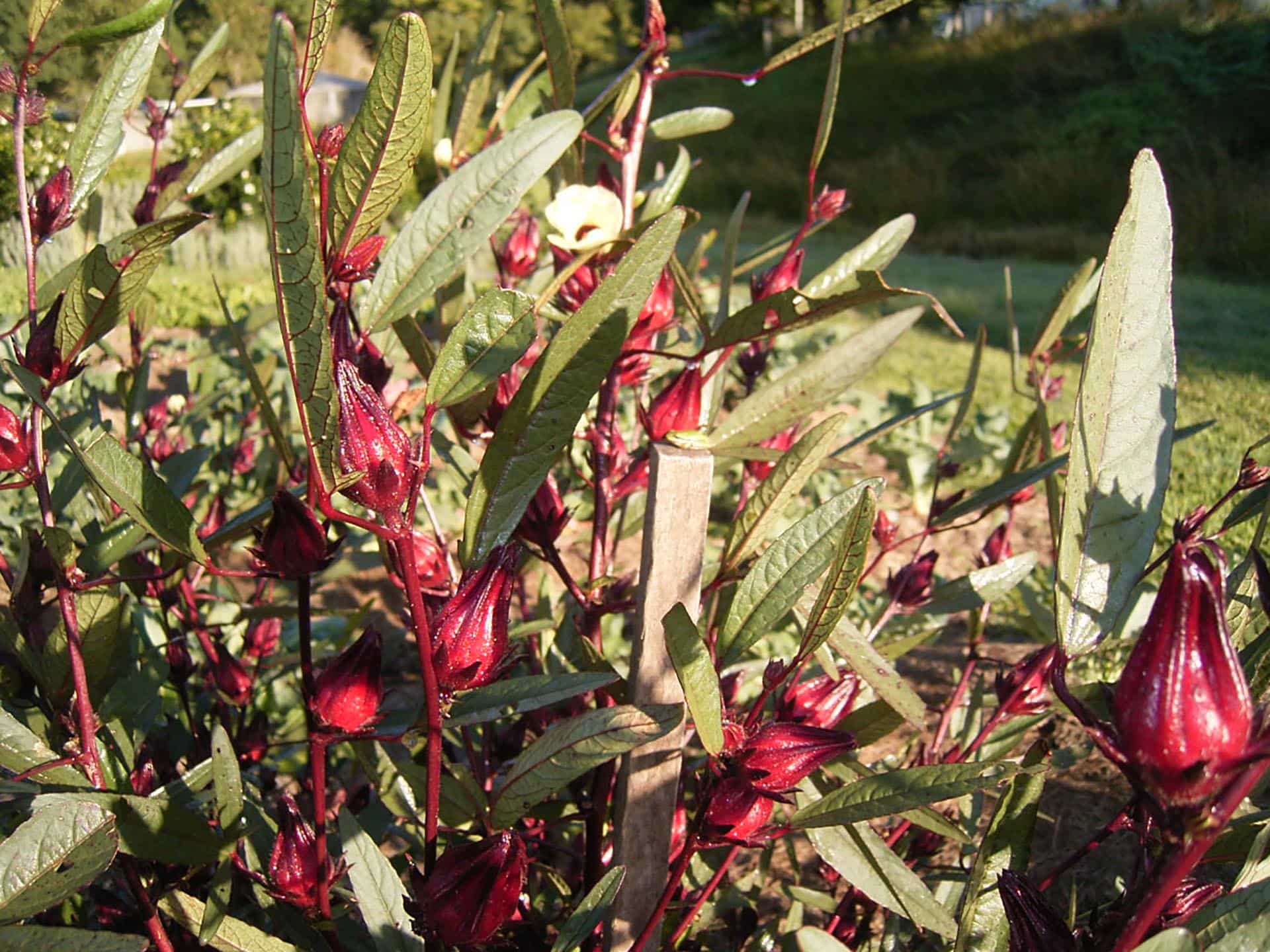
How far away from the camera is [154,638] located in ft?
3.24

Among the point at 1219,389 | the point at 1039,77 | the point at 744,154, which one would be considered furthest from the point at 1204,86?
the point at 1219,389

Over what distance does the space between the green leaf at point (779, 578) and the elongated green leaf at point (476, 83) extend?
0.45 meters

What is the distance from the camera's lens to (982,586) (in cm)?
79

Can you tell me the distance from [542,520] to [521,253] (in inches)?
14.7

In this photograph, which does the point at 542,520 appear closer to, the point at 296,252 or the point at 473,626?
the point at 473,626

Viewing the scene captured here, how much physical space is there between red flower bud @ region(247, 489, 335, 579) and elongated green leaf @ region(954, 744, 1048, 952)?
37 centimetres

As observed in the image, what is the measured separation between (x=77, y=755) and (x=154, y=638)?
44 centimetres

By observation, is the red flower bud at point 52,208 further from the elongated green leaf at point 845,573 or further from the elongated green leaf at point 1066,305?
the elongated green leaf at point 1066,305

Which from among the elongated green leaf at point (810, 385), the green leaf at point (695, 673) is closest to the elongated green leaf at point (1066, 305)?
the elongated green leaf at point (810, 385)

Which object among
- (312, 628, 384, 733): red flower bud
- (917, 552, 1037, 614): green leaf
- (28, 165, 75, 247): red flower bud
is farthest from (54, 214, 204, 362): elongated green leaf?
(917, 552, 1037, 614): green leaf

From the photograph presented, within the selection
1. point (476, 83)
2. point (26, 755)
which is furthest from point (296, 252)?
point (476, 83)

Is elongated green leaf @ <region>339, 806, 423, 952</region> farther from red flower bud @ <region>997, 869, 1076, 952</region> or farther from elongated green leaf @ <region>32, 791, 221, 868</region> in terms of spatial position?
red flower bud @ <region>997, 869, 1076, 952</region>

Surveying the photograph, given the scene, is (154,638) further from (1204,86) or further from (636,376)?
(1204,86)

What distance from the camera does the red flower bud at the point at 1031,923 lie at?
1.47ft
